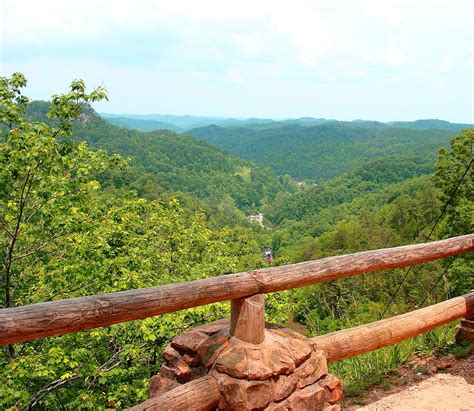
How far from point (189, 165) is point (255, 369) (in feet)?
476

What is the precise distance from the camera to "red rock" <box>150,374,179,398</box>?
2582 mm

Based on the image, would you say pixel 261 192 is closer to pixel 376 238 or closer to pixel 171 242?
pixel 376 238

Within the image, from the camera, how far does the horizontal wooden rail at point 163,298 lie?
6.21ft

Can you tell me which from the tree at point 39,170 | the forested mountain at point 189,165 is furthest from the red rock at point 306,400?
the forested mountain at point 189,165

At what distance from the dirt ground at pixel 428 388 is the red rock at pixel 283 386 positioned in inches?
43.8

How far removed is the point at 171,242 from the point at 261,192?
476ft

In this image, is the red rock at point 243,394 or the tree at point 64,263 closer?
the red rock at point 243,394

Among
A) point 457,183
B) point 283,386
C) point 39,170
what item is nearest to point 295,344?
point 283,386

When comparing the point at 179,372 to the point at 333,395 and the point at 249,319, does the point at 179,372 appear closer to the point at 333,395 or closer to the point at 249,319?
the point at 249,319

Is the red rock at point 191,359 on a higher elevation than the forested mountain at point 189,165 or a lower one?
higher

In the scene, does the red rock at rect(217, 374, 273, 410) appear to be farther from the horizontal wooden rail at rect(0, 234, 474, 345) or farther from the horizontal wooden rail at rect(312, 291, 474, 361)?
the horizontal wooden rail at rect(312, 291, 474, 361)

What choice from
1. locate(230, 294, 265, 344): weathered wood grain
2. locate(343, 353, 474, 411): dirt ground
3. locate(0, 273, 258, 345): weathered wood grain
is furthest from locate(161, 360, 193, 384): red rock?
locate(343, 353, 474, 411): dirt ground

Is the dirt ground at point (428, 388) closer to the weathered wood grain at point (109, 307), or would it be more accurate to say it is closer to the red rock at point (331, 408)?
the red rock at point (331, 408)

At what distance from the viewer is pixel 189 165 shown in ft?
480
